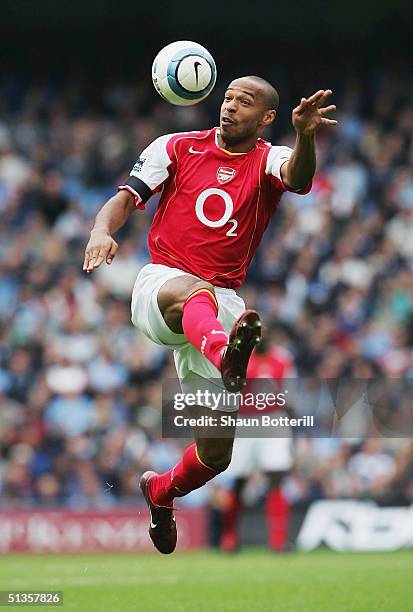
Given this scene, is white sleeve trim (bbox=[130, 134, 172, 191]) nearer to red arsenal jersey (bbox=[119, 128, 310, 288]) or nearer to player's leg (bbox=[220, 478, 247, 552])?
red arsenal jersey (bbox=[119, 128, 310, 288])

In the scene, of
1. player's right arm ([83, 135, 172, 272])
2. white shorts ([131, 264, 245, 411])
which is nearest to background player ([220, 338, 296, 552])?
white shorts ([131, 264, 245, 411])

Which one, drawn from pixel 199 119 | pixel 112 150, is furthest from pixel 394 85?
pixel 112 150

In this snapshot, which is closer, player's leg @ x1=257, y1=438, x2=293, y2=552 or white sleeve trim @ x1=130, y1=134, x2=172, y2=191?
white sleeve trim @ x1=130, y1=134, x2=172, y2=191

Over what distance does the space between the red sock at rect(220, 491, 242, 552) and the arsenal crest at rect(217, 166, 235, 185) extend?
6.00m

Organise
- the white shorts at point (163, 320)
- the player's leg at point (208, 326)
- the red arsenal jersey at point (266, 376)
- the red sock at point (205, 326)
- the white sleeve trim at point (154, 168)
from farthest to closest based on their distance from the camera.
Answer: the red arsenal jersey at point (266, 376)
the white sleeve trim at point (154, 168)
the white shorts at point (163, 320)
the red sock at point (205, 326)
the player's leg at point (208, 326)

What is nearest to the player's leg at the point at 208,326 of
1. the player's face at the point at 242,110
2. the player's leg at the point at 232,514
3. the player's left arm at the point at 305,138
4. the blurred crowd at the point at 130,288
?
the player's left arm at the point at 305,138

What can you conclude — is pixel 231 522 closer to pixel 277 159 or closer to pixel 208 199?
pixel 208 199

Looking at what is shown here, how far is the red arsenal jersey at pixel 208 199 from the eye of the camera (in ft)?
24.2

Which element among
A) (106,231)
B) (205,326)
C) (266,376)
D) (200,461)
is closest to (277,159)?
(106,231)

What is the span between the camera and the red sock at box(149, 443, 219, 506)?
24.4ft

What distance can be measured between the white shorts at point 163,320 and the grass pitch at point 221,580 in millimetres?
1473

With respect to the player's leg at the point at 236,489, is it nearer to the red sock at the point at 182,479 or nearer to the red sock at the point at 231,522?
the red sock at the point at 231,522

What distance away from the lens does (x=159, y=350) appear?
15.8m

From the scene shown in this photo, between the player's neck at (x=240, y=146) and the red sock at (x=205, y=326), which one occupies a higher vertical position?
the player's neck at (x=240, y=146)
